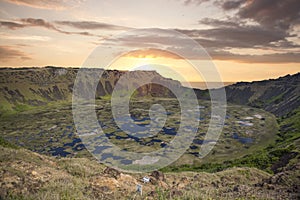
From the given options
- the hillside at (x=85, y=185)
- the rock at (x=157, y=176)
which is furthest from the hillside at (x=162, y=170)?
the rock at (x=157, y=176)

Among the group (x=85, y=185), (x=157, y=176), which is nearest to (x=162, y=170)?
(x=157, y=176)

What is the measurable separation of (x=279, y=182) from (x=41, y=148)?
403ft

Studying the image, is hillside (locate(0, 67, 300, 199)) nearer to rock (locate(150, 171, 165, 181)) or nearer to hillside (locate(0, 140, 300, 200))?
hillside (locate(0, 140, 300, 200))

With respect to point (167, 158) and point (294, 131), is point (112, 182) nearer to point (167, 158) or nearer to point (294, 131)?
point (167, 158)

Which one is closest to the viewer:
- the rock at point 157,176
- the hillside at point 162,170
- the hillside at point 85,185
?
the hillside at point 85,185

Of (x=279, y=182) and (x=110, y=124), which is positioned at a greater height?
(x=279, y=182)

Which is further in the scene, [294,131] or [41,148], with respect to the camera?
[294,131]

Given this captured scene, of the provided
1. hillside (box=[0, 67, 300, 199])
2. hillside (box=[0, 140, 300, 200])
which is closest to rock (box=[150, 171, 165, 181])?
hillside (box=[0, 140, 300, 200])

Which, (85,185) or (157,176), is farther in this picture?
(157,176)

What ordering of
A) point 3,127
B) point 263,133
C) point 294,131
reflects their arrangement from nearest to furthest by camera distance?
point 294,131 < point 263,133 < point 3,127

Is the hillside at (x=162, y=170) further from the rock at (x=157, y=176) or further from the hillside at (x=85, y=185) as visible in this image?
the rock at (x=157, y=176)

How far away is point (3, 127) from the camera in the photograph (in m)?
183

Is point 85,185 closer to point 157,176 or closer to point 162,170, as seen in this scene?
point 157,176

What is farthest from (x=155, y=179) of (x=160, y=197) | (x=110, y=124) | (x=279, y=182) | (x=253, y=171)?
(x=110, y=124)
